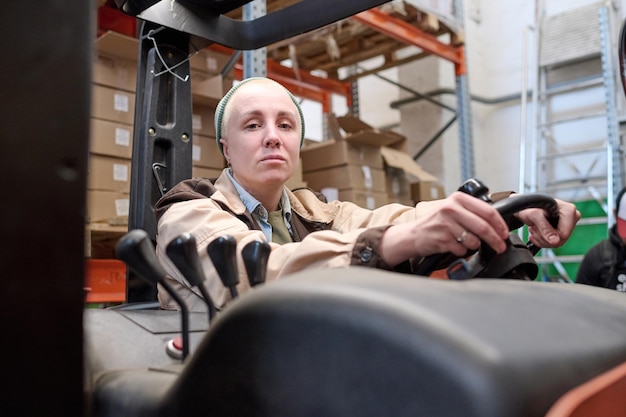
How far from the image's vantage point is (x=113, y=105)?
2988mm

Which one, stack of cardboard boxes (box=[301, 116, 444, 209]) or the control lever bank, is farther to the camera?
stack of cardboard boxes (box=[301, 116, 444, 209])

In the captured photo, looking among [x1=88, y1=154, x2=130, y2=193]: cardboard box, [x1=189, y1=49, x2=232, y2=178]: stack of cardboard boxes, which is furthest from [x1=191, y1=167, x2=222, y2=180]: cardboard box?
[x1=88, y1=154, x2=130, y2=193]: cardboard box

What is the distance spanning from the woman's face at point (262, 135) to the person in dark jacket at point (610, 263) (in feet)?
7.22

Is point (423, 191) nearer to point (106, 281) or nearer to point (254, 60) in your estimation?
point (254, 60)

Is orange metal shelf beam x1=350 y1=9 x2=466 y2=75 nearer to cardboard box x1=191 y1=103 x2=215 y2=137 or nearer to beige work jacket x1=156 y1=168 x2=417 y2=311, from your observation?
cardboard box x1=191 y1=103 x2=215 y2=137

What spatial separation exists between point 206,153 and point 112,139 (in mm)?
424

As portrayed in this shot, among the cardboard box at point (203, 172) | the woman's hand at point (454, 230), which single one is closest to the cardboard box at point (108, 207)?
the cardboard box at point (203, 172)

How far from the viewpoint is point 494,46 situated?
5.05 m

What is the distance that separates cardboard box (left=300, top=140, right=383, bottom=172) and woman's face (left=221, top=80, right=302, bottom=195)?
7.38ft

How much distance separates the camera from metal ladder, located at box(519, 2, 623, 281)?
4238mm

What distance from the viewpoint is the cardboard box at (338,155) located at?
3.60 metres

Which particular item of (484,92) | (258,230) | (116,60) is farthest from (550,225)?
(484,92)

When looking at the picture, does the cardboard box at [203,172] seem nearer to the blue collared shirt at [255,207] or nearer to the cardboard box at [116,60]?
the cardboard box at [116,60]

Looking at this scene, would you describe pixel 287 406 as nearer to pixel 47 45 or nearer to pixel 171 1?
pixel 47 45
